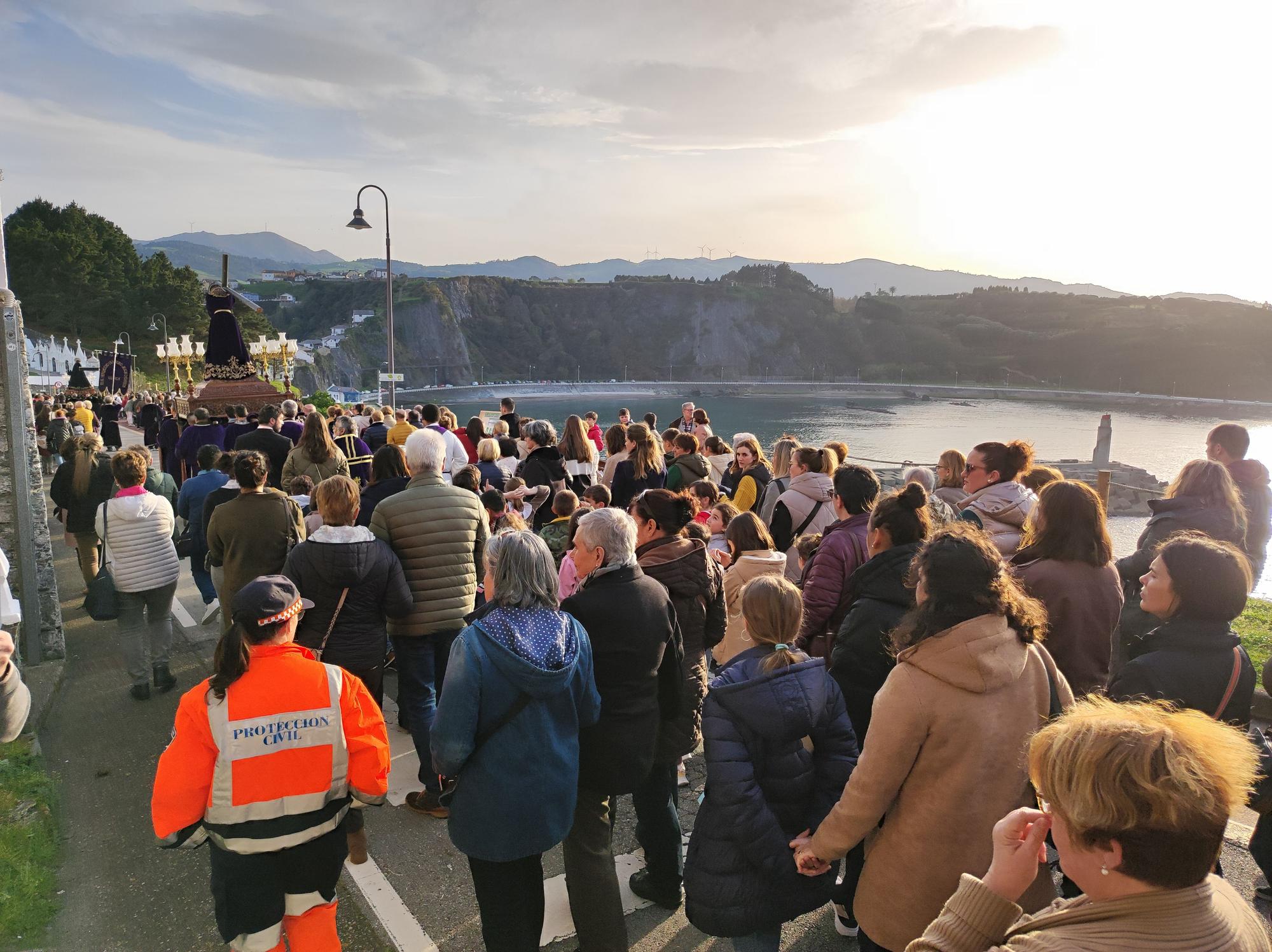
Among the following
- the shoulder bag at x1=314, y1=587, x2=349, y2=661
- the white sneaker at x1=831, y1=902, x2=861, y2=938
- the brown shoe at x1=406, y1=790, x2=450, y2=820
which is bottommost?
the brown shoe at x1=406, y1=790, x2=450, y2=820

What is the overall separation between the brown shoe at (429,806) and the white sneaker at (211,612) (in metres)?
3.69

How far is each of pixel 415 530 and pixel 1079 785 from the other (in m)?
3.26

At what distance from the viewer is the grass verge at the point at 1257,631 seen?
6066 millimetres

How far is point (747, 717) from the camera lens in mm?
2203

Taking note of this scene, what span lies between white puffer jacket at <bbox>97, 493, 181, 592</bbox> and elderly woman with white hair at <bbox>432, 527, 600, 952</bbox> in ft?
11.9

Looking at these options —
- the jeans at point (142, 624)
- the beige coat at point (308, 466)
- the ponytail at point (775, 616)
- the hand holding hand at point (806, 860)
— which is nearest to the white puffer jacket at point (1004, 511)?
the ponytail at point (775, 616)

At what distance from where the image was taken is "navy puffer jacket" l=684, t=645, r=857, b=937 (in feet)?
7.25

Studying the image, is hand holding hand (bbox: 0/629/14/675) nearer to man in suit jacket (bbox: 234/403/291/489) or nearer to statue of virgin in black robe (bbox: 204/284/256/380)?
man in suit jacket (bbox: 234/403/291/489)

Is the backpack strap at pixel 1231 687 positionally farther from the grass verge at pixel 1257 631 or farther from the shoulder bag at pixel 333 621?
the grass verge at pixel 1257 631

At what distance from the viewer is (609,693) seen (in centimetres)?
268

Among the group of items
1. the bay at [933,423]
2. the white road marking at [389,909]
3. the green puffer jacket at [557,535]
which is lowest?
the bay at [933,423]

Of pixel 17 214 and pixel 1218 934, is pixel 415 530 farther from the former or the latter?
pixel 17 214

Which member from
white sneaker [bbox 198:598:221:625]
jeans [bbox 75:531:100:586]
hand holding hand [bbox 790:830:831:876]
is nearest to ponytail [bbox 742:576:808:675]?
hand holding hand [bbox 790:830:831:876]

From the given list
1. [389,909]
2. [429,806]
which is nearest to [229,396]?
[429,806]
